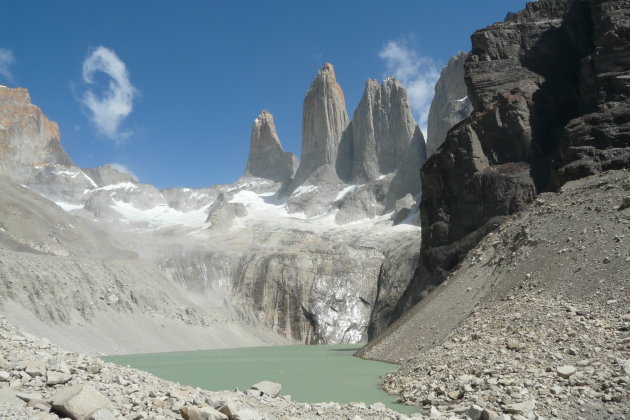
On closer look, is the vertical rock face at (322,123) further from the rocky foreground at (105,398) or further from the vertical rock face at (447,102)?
the rocky foreground at (105,398)

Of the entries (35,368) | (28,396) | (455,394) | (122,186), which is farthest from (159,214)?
(28,396)

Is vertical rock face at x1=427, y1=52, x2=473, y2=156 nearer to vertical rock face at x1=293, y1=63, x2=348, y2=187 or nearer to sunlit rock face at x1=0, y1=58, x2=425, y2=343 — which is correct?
sunlit rock face at x1=0, y1=58, x2=425, y2=343

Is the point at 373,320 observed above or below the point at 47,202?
below

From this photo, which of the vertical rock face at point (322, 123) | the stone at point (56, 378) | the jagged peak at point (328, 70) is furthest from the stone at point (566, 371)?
the jagged peak at point (328, 70)

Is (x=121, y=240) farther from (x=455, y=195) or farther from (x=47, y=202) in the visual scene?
(x=455, y=195)

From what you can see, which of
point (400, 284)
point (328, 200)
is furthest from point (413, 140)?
point (400, 284)

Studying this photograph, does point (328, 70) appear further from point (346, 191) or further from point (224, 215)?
point (224, 215)
